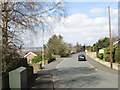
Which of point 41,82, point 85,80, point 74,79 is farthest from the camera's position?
point 74,79

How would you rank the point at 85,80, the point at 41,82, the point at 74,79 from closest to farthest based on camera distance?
the point at 41,82 → the point at 85,80 → the point at 74,79

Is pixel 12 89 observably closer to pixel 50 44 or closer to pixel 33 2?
pixel 33 2

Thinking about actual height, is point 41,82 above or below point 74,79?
above

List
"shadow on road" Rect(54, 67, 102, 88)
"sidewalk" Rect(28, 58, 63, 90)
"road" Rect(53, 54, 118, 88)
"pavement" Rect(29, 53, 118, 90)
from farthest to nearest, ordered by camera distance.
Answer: "shadow on road" Rect(54, 67, 102, 88) < "road" Rect(53, 54, 118, 88) < "pavement" Rect(29, 53, 118, 90) < "sidewalk" Rect(28, 58, 63, 90)

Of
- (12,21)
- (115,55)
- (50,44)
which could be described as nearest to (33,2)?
(12,21)

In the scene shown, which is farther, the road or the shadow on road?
the shadow on road

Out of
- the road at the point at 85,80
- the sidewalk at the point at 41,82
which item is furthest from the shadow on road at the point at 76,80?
the sidewalk at the point at 41,82

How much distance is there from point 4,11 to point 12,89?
5.15 meters

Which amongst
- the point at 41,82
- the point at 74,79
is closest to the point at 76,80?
the point at 74,79

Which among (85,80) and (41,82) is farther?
(85,80)

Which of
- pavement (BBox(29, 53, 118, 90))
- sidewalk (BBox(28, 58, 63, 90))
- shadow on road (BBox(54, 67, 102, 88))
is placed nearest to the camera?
sidewalk (BBox(28, 58, 63, 90))

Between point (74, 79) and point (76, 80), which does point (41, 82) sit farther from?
point (74, 79)

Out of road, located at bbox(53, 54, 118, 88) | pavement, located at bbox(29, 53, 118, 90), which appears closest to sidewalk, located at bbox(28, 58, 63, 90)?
pavement, located at bbox(29, 53, 118, 90)

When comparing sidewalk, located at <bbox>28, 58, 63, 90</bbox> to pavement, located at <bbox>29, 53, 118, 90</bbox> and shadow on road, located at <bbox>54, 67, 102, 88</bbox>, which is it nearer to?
pavement, located at <bbox>29, 53, 118, 90</bbox>
